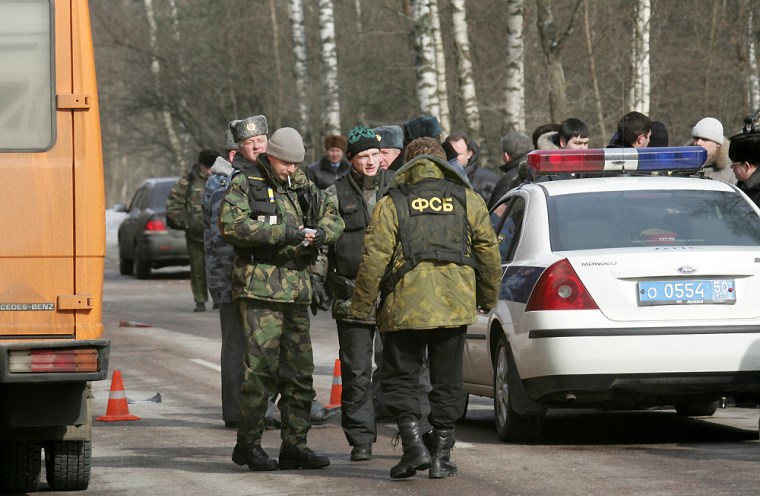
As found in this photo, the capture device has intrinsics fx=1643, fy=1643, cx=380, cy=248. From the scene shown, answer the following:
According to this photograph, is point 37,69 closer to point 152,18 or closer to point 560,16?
point 560,16

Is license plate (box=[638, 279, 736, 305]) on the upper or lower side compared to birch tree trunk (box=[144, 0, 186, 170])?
lower

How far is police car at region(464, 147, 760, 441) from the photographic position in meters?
9.01

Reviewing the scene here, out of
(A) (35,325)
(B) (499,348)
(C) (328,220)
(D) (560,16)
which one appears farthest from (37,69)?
(D) (560,16)

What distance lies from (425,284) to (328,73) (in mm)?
25919

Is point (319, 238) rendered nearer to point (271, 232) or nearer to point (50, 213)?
point (271, 232)

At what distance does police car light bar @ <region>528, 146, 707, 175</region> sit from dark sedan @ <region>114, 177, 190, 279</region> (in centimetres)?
1885

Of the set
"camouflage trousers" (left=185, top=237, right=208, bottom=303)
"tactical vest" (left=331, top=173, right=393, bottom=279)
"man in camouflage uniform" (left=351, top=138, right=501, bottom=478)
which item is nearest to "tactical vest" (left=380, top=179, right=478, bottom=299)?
"man in camouflage uniform" (left=351, top=138, right=501, bottom=478)

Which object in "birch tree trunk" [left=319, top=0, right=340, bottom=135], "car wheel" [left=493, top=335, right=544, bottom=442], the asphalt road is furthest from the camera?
"birch tree trunk" [left=319, top=0, right=340, bottom=135]

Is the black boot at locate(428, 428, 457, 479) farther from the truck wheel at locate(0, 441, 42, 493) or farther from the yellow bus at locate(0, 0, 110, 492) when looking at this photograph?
the truck wheel at locate(0, 441, 42, 493)

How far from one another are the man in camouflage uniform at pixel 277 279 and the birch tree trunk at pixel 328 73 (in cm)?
2433

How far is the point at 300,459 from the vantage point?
29.3 ft

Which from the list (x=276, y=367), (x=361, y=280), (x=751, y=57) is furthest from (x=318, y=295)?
(x=751, y=57)

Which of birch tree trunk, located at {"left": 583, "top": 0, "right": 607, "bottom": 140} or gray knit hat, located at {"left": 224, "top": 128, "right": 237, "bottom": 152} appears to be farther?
birch tree trunk, located at {"left": 583, "top": 0, "right": 607, "bottom": 140}

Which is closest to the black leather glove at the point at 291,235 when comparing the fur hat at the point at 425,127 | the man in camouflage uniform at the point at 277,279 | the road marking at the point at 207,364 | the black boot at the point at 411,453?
the man in camouflage uniform at the point at 277,279
